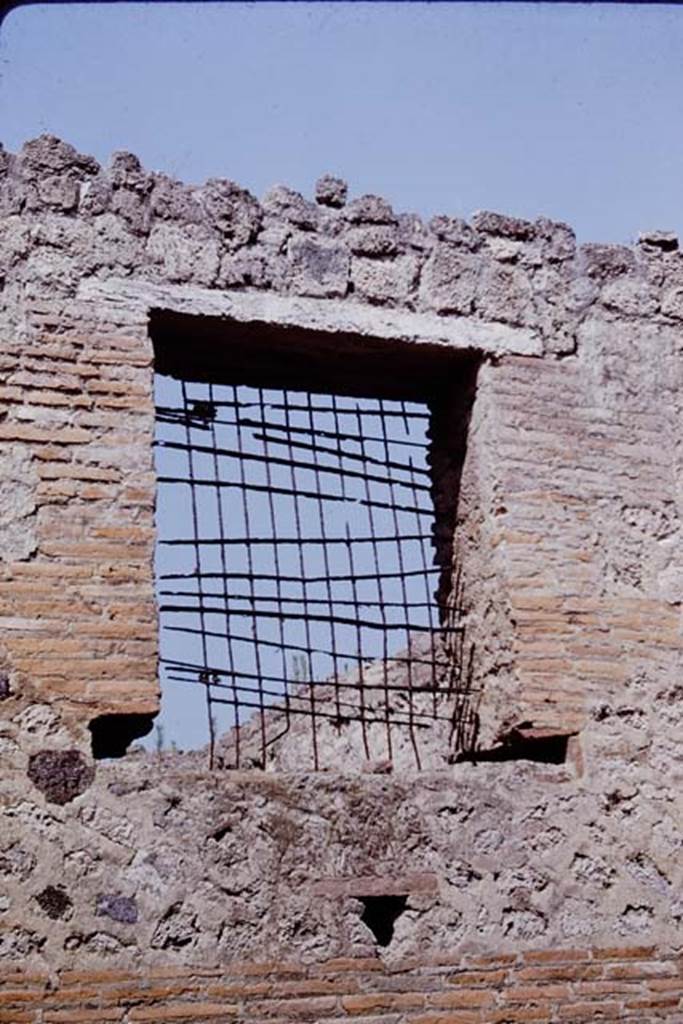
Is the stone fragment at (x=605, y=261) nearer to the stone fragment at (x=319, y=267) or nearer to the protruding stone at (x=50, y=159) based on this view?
the stone fragment at (x=319, y=267)

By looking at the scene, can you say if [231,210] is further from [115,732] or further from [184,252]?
[115,732]

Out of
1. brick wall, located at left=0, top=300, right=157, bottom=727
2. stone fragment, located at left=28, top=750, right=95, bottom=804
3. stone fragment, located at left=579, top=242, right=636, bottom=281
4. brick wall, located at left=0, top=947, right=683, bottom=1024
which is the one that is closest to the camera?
brick wall, located at left=0, top=947, right=683, bottom=1024

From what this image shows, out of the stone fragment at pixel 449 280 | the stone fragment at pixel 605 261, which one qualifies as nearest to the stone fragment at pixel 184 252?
the stone fragment at pixel 449 280

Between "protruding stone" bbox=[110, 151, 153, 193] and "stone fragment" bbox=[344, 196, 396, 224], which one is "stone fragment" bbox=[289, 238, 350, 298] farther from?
"protruding stone" bbox=[110, 151, 153, 193]

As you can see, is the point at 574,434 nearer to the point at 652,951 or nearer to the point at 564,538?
the point at 564,538

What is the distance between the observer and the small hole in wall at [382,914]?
3930mm

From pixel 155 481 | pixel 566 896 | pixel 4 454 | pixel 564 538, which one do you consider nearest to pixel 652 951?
pixel 566 896

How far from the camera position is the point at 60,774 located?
3744 mm

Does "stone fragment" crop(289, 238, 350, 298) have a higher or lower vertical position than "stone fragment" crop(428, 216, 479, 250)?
lower

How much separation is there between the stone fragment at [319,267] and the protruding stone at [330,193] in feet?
0.57

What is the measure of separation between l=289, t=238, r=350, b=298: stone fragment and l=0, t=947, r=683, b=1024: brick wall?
2.29 m

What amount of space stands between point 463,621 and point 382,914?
1.17 meters

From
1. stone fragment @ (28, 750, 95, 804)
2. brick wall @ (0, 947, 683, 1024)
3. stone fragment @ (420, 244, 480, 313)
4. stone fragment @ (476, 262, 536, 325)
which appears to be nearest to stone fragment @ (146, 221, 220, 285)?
stone fragment @ (420, 244, 480, 313)

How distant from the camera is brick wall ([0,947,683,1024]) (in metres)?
3.57
